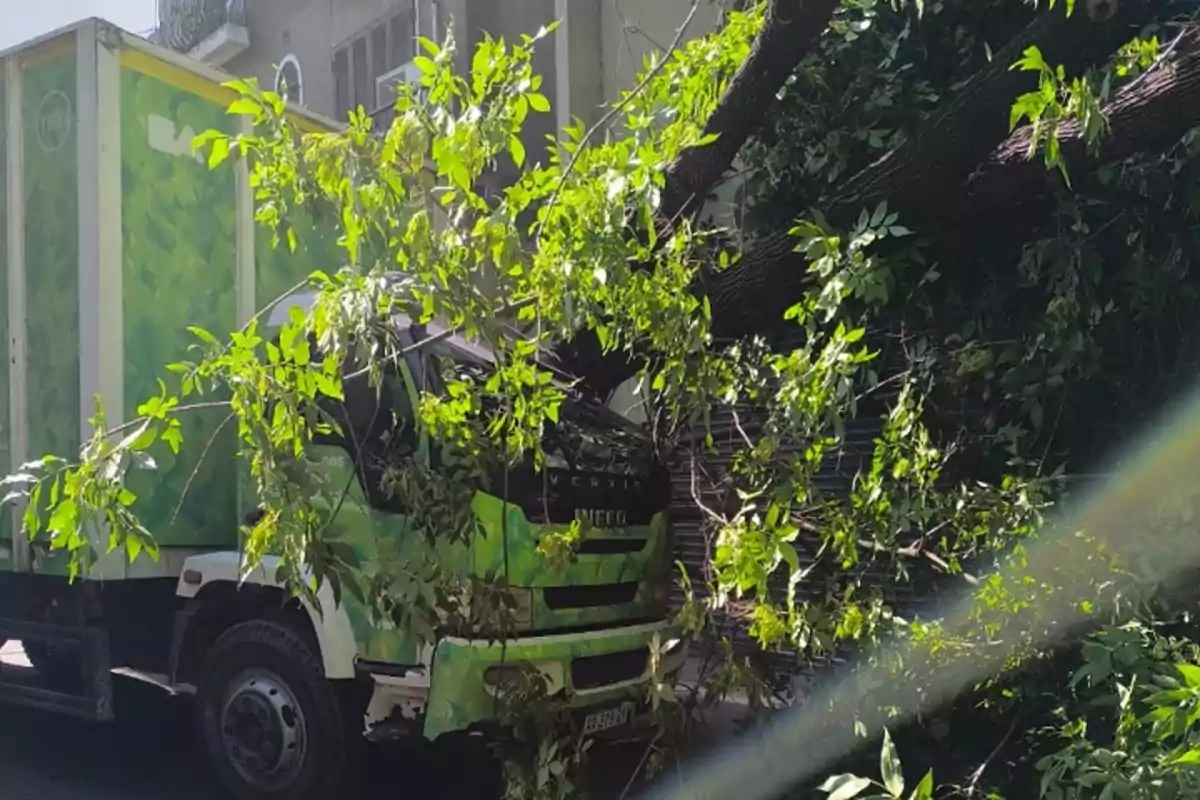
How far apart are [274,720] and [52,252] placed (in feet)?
8.22

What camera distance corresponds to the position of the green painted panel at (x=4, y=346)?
582 centimetres

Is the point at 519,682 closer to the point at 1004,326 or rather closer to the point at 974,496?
the point at 974,496

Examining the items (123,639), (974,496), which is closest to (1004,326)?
(974,496)

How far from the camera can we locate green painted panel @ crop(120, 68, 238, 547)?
543 centimetres

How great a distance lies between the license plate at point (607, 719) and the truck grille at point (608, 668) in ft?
0.38

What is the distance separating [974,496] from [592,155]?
167cm

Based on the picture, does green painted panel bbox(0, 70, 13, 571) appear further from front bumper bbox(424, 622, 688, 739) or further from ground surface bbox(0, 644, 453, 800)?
front bumper bbox(424, 622, 688, 739)

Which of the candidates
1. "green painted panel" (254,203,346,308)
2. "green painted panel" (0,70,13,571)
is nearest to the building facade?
"green painted panel" (254,203,346,308)

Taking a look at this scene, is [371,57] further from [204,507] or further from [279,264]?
[204,507]

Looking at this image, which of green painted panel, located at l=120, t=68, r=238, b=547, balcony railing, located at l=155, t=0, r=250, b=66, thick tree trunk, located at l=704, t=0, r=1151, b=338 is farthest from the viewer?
balcony railing, located at l=155, t=0, r=250, b=66

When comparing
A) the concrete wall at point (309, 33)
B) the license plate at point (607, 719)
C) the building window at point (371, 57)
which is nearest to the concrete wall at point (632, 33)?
the building window at point (371, 57)

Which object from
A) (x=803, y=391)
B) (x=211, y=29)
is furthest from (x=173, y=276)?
(x=211, y=29)

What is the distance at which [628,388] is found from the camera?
234 inches

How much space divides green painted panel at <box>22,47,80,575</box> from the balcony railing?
976 cm
